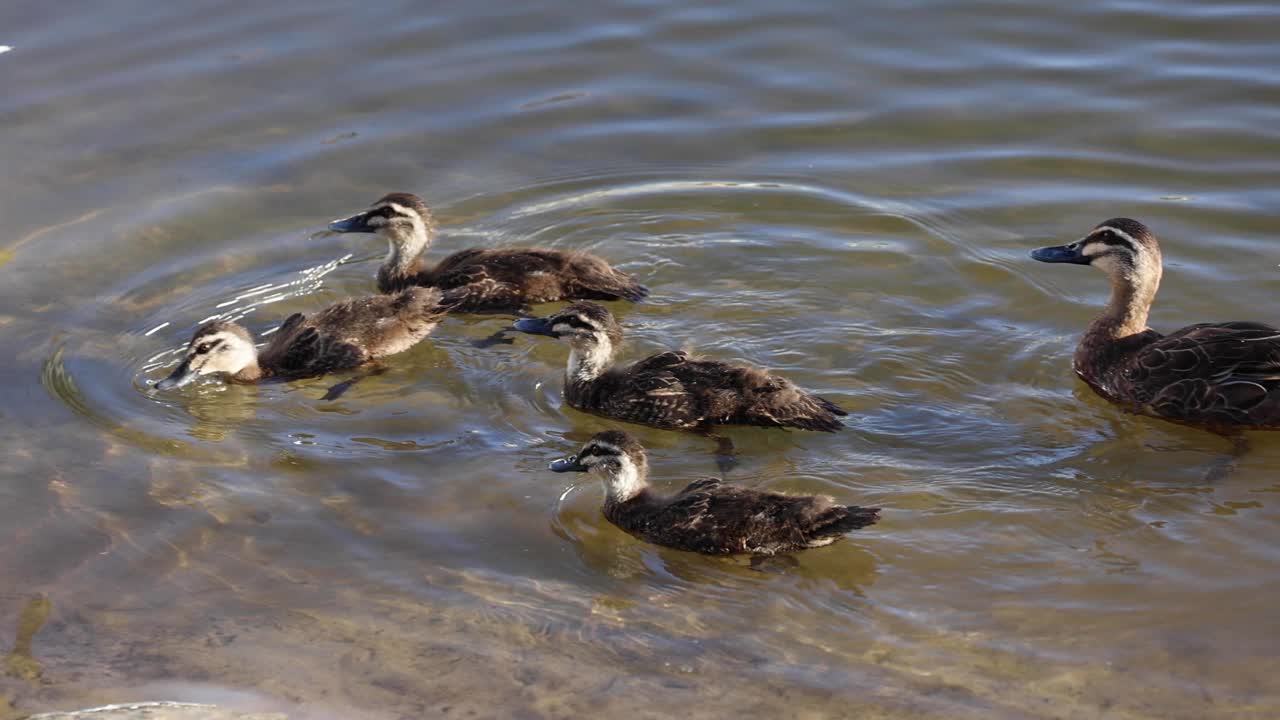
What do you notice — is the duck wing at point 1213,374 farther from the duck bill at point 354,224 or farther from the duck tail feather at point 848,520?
the duck bill at point 354,224

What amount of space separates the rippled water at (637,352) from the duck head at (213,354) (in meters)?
0.16

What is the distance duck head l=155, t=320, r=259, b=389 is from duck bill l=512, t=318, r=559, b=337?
1.59 m

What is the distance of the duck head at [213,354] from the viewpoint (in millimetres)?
8133

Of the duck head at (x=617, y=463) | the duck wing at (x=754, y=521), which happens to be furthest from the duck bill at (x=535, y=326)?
the duck wing at (x=754, y=521)

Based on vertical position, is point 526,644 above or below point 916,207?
below

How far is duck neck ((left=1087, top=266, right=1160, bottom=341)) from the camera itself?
8320 millimetres

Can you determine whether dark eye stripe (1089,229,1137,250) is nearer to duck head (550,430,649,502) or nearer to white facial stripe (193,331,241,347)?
duck head (550,430,649,502)

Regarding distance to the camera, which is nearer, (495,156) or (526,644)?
(526,644)

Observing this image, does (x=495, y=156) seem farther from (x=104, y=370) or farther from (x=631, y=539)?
(x=631, y=539)

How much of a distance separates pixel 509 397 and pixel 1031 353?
10.1 ft

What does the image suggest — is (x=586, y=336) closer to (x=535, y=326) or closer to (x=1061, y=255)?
(x=535, y=326)

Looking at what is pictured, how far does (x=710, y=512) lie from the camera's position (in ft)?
21.8

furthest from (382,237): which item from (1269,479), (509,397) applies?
(1269,479)

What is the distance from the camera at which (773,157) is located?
10.6m
